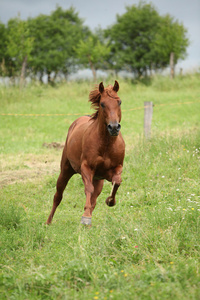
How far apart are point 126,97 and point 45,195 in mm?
15245

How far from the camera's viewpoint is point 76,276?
136 inches

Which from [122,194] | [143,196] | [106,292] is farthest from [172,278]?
[122,194]

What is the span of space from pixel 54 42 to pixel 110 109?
40.3 m

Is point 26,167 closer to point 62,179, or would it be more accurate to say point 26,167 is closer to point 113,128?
point 62,179

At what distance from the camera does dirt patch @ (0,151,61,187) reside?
30.8 feet

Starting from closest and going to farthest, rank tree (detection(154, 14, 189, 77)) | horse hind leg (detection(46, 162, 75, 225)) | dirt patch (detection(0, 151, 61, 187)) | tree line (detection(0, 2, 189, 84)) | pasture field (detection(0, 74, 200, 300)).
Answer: pasture field (detection(0, 74, 200, 300)) < horse hind leg (detection(46, 162, 75, 225)) < dirt patch (detection(0, 151, 61, 187)) < tree (detection(154, 14, 189, 77)) < tree line (detection(0, 2, 189, 84))

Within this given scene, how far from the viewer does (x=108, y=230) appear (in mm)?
4719

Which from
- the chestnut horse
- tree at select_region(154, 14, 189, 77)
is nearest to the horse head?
the chestnut horse

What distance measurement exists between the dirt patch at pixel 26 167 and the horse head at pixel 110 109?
469 centimetres

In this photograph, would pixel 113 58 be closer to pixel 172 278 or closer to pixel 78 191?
pixel 78 191

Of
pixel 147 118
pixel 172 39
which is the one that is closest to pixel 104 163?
pixel 147 118

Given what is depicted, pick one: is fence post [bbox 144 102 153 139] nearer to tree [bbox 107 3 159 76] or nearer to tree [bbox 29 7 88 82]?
tree [bbox 29 7 88 82]

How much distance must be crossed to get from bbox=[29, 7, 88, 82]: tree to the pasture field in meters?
28.8

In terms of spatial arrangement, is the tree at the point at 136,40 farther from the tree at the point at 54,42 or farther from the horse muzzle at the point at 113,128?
the horse muzzle at the point at 113,128
